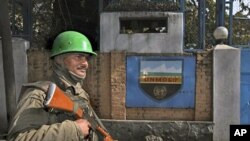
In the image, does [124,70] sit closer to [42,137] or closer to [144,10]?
[144,10]

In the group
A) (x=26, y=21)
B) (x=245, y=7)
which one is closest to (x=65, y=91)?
(x=26, y=21)

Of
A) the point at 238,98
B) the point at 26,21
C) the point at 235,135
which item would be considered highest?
the point at 26,21

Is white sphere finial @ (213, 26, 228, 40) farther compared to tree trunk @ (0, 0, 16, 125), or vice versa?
white sphere finial @ (213, 26, 228, 40)

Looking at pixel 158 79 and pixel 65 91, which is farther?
pixel 158 79

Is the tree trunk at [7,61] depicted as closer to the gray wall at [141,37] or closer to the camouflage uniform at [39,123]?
the gray wall at [141,37]

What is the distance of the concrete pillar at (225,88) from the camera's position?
784 cm

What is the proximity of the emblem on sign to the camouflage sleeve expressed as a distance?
601 centimetres

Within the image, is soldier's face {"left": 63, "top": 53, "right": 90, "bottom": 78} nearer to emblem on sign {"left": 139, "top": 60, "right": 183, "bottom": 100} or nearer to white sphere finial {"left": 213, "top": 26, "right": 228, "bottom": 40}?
emblem on sign {"left": 139, "top": 60, "right": 183, "bottom": 100}

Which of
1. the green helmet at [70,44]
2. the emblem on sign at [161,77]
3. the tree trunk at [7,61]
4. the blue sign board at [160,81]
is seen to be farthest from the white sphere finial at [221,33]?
the green helmet at [70,44]

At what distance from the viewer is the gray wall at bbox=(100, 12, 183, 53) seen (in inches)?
314

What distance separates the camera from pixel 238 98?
7.92 m

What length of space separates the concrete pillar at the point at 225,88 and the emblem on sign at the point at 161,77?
654 mm

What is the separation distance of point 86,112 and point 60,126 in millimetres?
176

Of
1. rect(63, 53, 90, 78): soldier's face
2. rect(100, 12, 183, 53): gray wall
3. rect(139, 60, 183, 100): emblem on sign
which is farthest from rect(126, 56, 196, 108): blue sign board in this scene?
rect(63, 53, 90, 78): soldier's face
